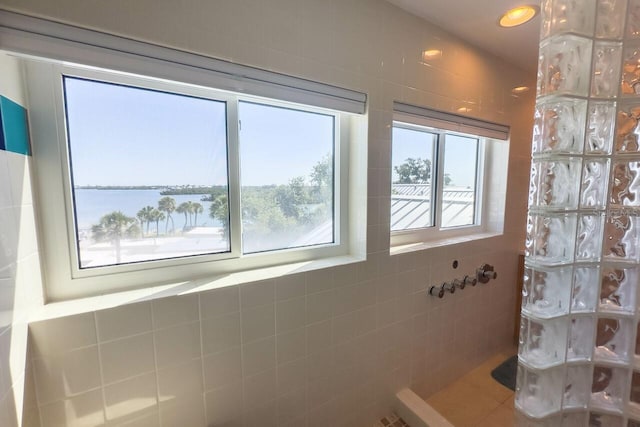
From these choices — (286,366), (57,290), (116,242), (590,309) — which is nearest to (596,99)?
(590,309)

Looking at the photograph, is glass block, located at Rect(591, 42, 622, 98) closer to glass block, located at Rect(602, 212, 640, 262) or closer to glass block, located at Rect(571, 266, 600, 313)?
glass block, located at Rect(602, 212, 640, 262)

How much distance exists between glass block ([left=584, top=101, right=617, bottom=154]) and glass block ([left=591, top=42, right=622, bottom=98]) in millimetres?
24

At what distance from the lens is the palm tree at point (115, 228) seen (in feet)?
3.11

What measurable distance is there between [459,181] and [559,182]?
4.45ft

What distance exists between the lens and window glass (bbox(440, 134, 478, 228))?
1841 mm

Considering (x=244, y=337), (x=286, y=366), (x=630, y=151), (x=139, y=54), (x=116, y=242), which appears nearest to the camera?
(x=630, y=151)

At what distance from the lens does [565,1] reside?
0.60 m

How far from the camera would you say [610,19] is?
58 centimetres

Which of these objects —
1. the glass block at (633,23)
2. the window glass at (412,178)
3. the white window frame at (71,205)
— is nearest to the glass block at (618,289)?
the glass block at (633,23)

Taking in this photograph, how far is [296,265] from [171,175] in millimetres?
628

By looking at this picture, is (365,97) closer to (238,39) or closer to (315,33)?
(315,33)

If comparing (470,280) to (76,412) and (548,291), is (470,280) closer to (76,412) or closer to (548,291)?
(548,291)

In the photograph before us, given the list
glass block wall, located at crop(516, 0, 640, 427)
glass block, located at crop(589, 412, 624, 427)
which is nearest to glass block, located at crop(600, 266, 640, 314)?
glass block wall, located at crop(516, 0, 640, 427)

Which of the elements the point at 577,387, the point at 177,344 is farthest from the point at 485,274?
the point at 177,344
